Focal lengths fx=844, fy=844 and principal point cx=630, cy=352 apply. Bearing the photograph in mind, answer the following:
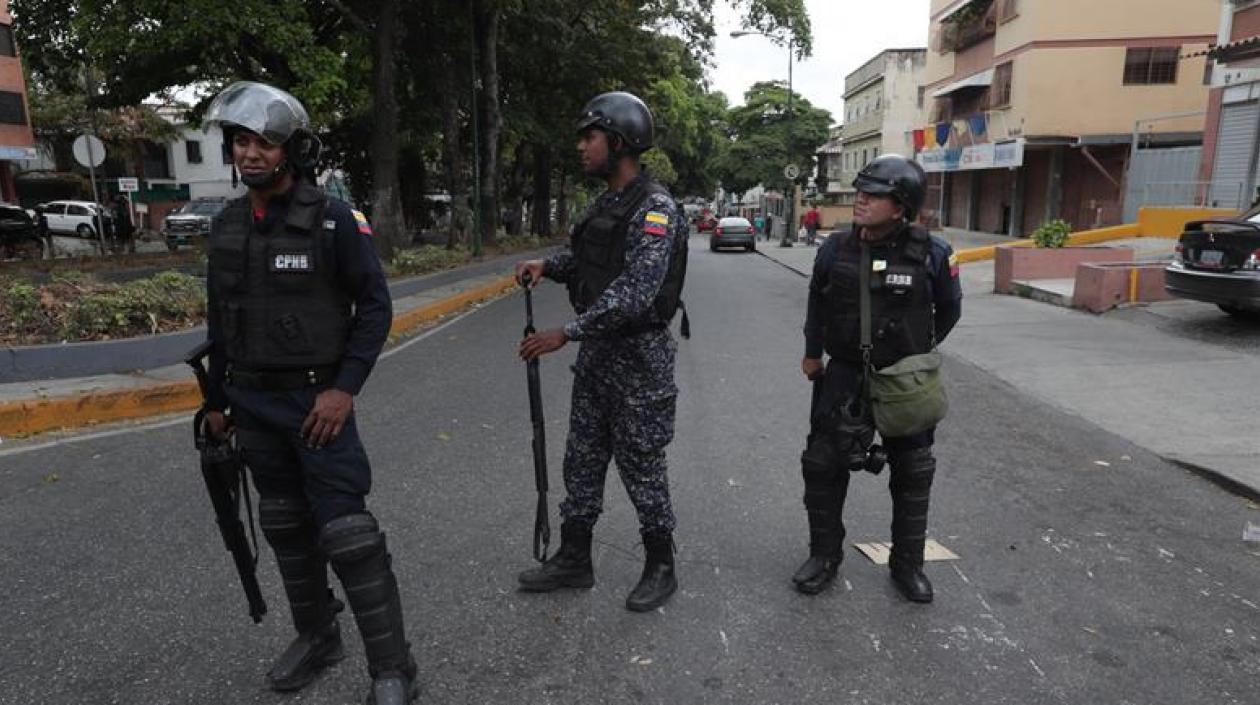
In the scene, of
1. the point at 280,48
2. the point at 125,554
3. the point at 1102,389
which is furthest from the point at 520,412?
the point at 280,48

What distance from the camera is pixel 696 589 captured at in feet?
11.5

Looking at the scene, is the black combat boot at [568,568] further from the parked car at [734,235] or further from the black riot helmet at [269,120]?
the parked car at [734,235]

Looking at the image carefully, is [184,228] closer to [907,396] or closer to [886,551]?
[886,551]

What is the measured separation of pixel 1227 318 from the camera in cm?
1003

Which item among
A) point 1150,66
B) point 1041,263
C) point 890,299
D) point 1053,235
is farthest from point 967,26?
point 890,299

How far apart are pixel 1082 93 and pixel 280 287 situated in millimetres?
27944

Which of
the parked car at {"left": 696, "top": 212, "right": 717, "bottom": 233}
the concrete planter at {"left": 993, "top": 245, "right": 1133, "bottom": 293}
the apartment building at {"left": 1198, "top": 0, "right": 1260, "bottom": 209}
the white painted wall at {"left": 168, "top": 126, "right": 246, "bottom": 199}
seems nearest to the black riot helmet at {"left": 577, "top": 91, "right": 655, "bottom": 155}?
the concrete planter at {"left": 993, "top": 245, "right": 1133, "bottom": 293}

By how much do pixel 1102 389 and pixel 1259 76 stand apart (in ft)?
43.1

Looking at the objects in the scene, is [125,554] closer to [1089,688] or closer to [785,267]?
[1089,688]

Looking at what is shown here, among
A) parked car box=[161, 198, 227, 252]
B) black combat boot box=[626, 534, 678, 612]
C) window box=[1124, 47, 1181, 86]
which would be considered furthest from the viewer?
parked car box=[161, 198, 227, 252]

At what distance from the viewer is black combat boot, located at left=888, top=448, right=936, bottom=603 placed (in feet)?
11.1

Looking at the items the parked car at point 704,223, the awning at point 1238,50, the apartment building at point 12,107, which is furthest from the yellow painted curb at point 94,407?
the parked car at point 704,223

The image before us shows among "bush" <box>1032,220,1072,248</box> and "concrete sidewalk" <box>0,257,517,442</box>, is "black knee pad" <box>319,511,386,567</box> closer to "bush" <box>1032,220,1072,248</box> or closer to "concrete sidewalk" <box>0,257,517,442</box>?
"concrete sidewalk" <box>0,257,517,442</box>

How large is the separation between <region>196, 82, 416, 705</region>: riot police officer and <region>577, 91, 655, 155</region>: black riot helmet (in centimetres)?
93
